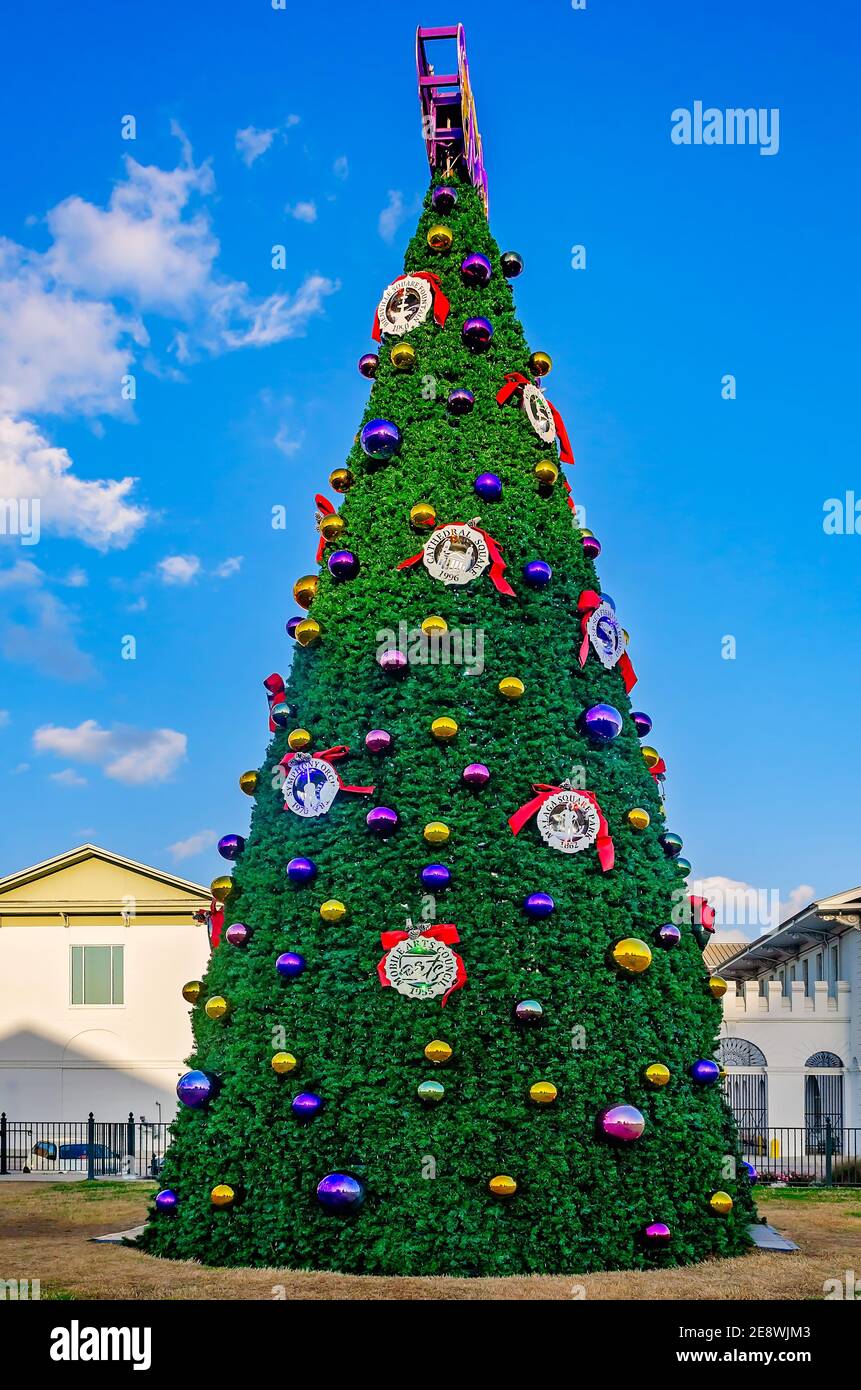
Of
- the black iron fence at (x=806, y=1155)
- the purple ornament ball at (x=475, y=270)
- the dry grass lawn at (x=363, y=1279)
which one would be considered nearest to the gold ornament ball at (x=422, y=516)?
the purple ornament ball at (x=475, y=270)

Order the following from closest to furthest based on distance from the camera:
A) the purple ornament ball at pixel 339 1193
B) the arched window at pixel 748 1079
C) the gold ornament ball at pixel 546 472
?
the purple ornament ball at pixel 339 1193 → the gold ornament ball at pixel 546 472 → the arched window at pixel 748 1079

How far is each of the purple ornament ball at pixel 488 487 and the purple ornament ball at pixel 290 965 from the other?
168 inches

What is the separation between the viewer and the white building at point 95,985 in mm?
27094

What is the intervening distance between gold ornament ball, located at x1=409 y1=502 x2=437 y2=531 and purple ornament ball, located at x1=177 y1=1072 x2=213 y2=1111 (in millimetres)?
4929

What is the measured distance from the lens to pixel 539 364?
1178cm

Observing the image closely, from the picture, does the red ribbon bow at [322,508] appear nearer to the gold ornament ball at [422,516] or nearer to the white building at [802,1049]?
the gold ornament ball at [422,516]

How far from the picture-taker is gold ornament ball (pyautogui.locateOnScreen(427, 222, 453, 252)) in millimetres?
11562

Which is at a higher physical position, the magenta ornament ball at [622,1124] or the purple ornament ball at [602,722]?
the purple ornament ball at [602,722]

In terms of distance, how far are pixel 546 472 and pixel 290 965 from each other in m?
4.95

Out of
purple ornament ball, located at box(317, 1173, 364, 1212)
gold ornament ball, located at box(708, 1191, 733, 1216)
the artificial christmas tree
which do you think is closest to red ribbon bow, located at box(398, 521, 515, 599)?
the artificial christmas tree

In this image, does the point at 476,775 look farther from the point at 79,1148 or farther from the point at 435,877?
the point at 79,1148

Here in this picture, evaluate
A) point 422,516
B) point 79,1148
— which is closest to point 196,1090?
point 422,516

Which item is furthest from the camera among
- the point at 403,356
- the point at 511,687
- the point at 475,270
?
the point at 475,270
